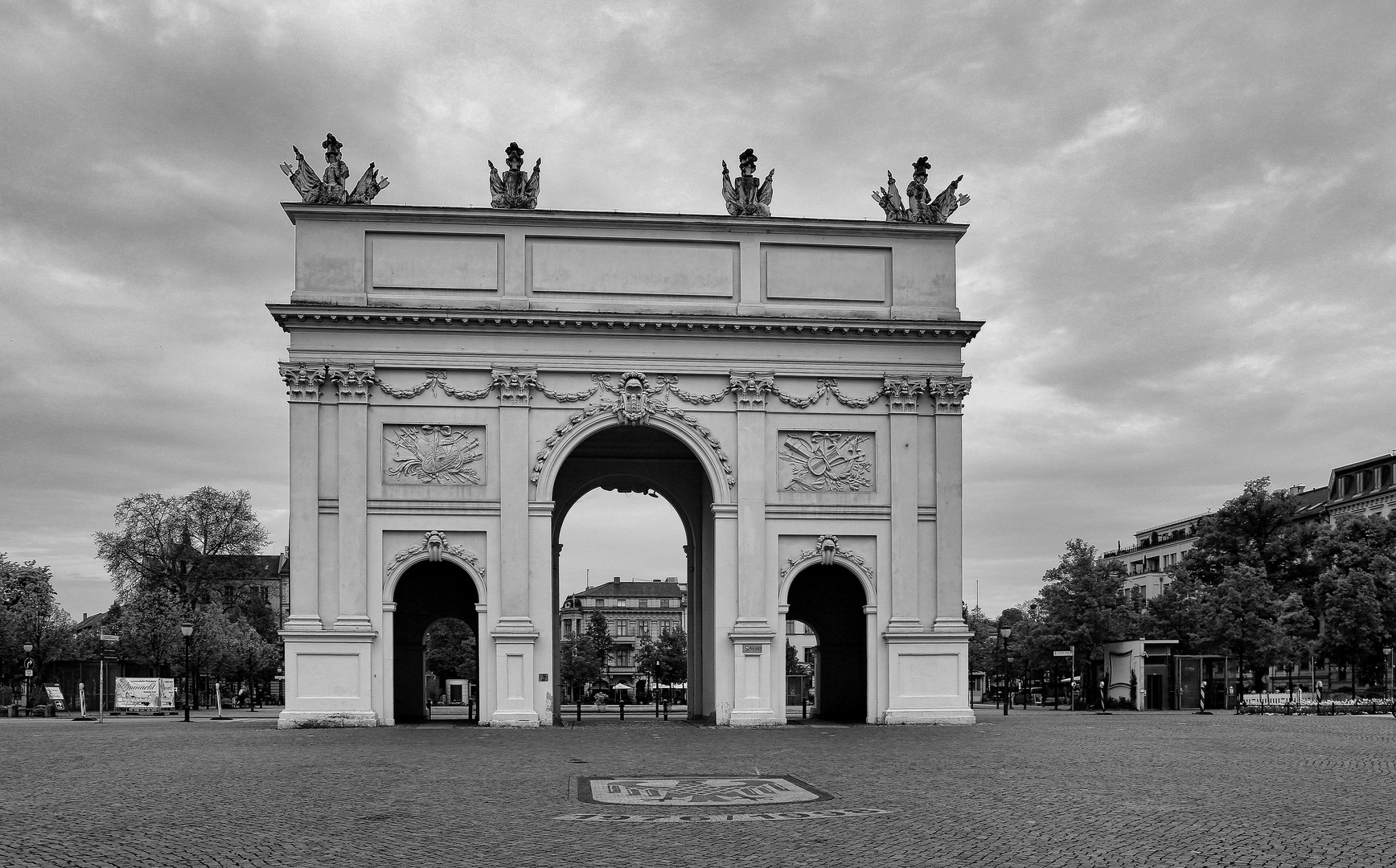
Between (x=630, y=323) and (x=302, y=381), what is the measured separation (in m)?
9.57

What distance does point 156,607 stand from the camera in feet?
284

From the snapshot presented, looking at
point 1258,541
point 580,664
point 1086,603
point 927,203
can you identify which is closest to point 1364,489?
point 1258,541

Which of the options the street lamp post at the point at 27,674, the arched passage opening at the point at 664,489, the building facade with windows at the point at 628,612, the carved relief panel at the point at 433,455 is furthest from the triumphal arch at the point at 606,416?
the building facade with windows at the point at 628,612

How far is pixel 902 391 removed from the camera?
42.8m

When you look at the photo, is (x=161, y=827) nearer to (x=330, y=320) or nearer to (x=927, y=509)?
(x=330, y=320)

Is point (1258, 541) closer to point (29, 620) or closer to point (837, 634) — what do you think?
point (837, 634)

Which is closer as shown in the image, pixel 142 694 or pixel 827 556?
pixel 827 556

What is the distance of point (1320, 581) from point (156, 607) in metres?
67.4

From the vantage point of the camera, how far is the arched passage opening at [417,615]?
47.9m

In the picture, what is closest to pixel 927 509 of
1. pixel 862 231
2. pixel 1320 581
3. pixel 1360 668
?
pixel 862 231

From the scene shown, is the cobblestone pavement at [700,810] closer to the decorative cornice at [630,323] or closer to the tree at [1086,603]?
the decorative cornice at [630,323]

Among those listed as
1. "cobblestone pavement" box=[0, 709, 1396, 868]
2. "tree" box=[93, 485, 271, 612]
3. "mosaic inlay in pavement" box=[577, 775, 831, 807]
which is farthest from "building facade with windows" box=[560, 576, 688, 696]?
"mosaic inlay in pavement" box=[577, 775, 831, 807]

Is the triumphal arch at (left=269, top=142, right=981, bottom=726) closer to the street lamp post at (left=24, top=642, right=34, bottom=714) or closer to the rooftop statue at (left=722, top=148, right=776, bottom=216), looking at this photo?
the rooftop statue at (left=722, top=148, right=776, bottom=216)

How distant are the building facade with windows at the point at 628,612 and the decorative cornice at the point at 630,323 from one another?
361ft
